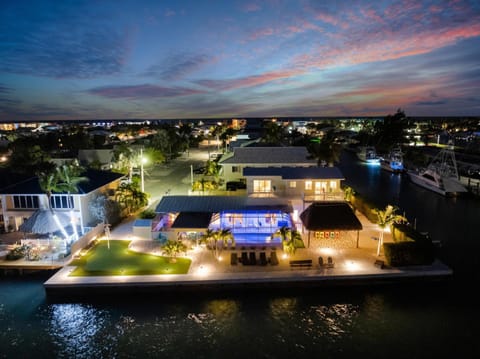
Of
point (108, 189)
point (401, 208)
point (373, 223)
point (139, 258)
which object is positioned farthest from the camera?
point (401, 208)

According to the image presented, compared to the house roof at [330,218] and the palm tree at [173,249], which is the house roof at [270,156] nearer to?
the house roof at [330,218]

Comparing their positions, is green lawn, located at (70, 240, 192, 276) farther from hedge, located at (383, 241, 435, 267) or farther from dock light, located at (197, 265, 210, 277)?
hedge, located at (383, 241, 435, 267)

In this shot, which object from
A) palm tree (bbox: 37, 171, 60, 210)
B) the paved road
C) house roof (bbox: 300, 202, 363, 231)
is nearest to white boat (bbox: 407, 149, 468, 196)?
house roof (bbox: 300, 202, 363, 231)

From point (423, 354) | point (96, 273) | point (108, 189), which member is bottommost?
point (423, 354)

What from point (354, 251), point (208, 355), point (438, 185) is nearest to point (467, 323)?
point (354, 251)

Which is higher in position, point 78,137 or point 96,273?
point 78,137

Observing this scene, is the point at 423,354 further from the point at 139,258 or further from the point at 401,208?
the point at 401,208

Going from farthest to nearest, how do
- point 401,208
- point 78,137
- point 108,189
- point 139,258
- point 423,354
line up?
Result: 1. point 78,137
2. point 401,208
3. point 108,189
4. point 139,258
5. point 423,354

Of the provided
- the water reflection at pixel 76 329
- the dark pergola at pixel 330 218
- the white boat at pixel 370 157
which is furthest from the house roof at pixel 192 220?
the white boat at pixel 370 157
